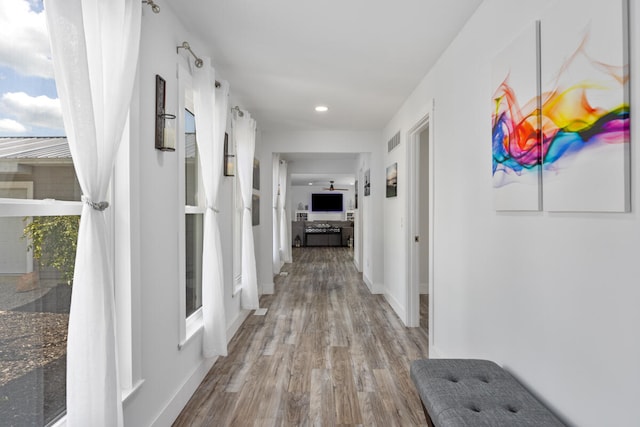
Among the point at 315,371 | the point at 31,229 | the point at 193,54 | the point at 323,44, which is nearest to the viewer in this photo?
the point at 31,229

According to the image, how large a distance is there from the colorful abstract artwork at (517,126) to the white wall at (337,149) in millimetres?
3790

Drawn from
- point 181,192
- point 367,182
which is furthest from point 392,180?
point 181,192

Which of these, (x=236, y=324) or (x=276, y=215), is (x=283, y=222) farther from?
(x=236, y=324)

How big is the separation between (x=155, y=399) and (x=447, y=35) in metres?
2.93

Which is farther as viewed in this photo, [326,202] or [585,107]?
[326,202]

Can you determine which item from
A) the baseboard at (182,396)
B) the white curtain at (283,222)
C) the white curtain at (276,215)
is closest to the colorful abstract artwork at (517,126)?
the baseboard at (182,396)

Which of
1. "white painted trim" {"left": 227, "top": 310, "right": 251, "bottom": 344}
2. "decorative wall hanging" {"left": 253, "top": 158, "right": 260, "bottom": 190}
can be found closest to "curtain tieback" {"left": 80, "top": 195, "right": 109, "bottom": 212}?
"white painted trim" {"left": 227, "top": 310, "right": 251, "bottom": 344}

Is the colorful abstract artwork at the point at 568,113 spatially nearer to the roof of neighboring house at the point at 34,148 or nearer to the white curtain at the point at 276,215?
the roof of neighboring house at the point at 34,148

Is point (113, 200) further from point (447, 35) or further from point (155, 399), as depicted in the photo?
point (447, 35)

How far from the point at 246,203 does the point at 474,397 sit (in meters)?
3.15

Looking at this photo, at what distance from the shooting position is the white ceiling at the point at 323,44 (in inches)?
89.0

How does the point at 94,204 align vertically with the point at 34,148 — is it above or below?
below

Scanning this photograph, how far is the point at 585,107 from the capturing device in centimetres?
132

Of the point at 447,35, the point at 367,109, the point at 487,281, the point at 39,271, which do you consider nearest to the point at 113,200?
the point at 39,271
